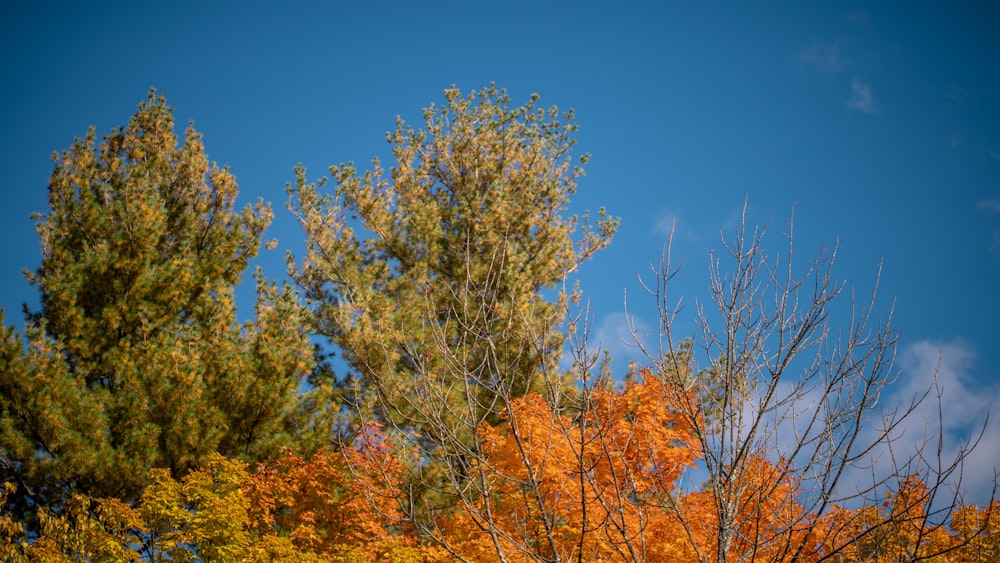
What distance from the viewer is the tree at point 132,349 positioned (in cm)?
1176

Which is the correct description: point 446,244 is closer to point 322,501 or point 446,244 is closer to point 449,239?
point 449,239

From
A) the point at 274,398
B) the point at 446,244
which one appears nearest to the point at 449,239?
the point at 446,244

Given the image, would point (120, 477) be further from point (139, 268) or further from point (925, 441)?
point (925, 441)

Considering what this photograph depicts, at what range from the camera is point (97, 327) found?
43.9ft

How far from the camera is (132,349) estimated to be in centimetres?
1310

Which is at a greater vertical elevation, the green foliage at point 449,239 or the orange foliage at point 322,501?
the green foliage at point 449,239

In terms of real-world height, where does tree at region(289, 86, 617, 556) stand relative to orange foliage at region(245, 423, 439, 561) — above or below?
above

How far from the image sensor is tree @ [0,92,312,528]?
1176 cm

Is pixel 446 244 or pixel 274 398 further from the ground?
pixel 446 244

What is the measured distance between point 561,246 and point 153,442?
10731 millimetres

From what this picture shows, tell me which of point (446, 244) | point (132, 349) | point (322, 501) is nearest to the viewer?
point (322, 501)

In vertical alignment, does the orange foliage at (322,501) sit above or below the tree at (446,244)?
below

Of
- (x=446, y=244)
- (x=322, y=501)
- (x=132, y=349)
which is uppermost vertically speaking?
(x=446, y=244)

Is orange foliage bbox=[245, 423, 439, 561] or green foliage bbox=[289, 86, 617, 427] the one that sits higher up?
green foliage bbox=[289, 86, 617, 427]
